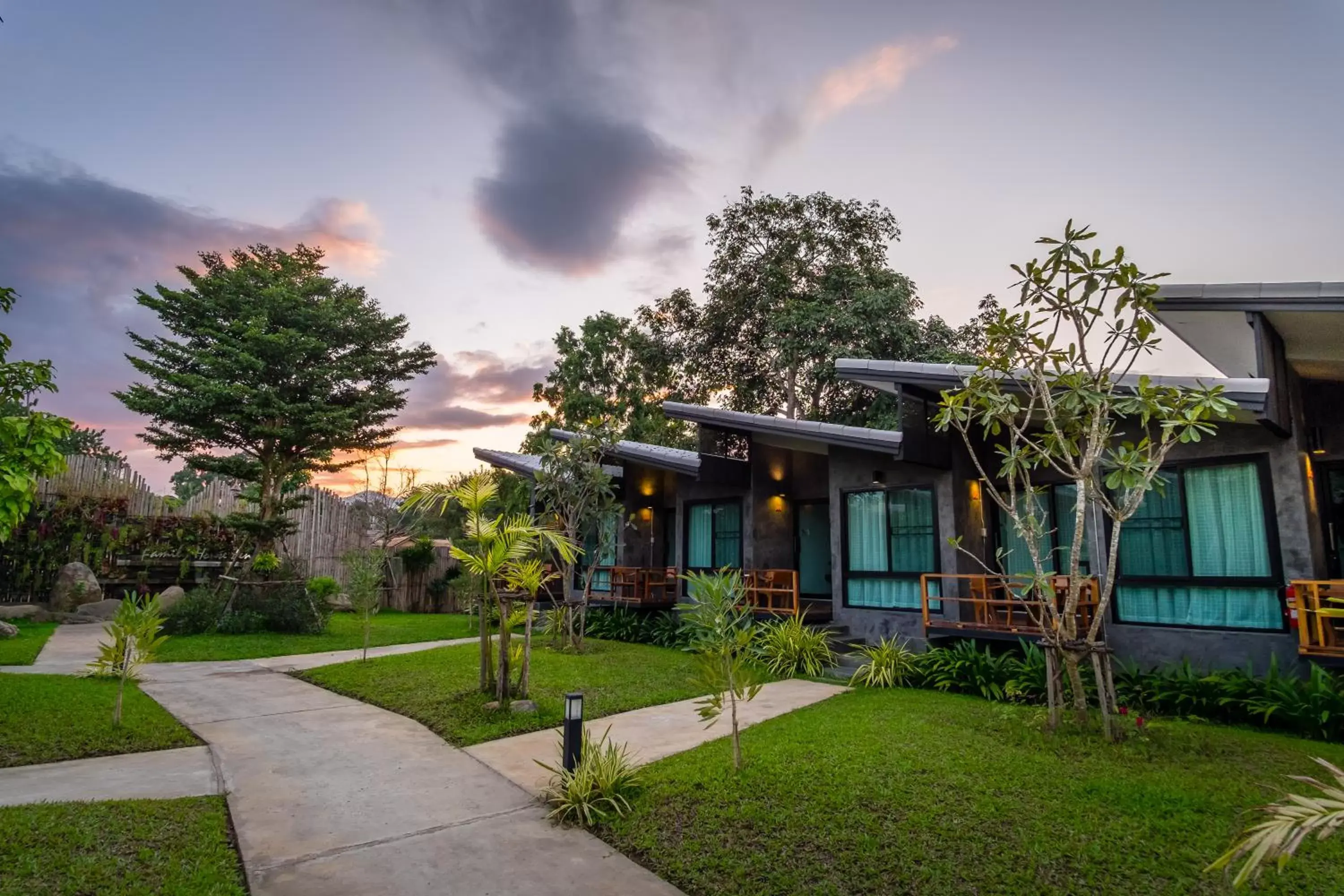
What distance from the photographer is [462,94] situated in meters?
10.2

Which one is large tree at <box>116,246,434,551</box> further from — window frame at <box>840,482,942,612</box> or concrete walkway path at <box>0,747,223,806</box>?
window frame at <box>840,482,942,612</box>

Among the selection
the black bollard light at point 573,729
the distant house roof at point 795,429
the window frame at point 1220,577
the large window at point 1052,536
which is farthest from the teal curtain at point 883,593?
the black bollard light at point 573,729

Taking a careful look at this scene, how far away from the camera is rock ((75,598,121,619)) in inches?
533

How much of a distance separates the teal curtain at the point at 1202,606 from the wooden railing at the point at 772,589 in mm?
4456

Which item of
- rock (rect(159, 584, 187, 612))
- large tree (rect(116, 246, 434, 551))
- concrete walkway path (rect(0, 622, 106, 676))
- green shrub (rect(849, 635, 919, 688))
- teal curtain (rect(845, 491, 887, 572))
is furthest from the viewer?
large tree (rect(116, 246, 434, 551))

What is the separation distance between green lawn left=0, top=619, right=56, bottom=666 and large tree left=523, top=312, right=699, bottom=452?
12.9m

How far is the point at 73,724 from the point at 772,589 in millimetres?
8655

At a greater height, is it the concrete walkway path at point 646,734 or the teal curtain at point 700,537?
the teal curtain at point 700,537

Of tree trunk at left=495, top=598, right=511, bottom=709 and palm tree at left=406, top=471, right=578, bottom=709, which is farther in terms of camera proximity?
palm tree at left=406, top=471, right=578, bottom=709

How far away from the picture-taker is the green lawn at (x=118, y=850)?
313cm

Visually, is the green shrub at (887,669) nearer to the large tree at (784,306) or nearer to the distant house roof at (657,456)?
the distant house roof at (657,456)

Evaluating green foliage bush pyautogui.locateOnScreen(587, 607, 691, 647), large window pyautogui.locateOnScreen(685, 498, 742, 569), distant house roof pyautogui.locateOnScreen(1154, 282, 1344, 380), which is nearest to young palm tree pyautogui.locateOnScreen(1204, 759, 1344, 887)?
distant house roof pyautogui.locateOnScreen(1154, 282, 1344, 380)

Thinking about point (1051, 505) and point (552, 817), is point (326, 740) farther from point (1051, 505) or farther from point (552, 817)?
point (1051, 505)

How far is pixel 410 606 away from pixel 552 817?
1753 centimetres
